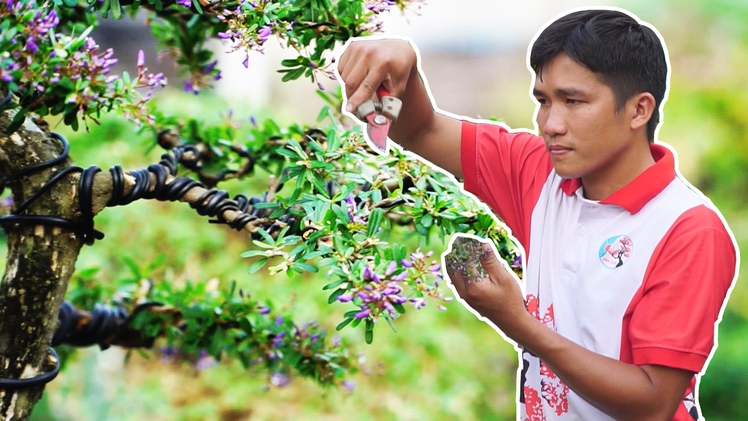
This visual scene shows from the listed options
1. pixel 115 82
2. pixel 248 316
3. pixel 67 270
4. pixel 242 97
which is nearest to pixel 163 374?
pixel 242 97

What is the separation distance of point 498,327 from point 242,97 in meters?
2.03

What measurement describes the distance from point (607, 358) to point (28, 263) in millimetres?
586

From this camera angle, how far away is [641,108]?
2.34 ft

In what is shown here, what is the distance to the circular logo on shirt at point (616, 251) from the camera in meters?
0.71

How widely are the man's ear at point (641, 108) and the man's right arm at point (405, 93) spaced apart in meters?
0.20

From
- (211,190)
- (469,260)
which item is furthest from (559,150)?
(211,190)

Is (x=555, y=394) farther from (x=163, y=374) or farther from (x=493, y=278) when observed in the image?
(x=163, y=374)

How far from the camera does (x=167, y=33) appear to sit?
4.00ft

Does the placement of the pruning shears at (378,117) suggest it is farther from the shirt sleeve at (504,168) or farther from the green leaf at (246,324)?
the green leaf at (246,324)

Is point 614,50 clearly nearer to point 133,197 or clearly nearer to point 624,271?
point 624,271

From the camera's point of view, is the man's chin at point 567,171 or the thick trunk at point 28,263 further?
the thick trunk at point 28,263

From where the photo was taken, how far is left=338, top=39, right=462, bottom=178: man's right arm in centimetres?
72

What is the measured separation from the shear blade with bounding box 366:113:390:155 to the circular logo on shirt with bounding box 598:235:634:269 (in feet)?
0.68

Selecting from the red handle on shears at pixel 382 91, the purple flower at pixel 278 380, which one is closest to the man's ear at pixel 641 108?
the red handle on shears at pixel 382 91
